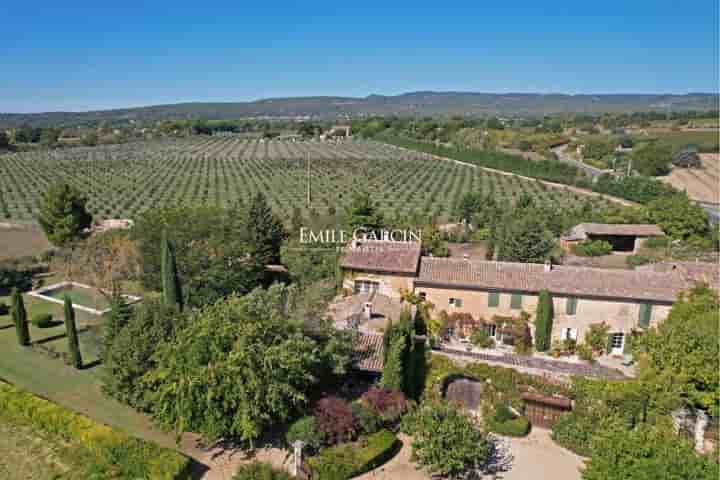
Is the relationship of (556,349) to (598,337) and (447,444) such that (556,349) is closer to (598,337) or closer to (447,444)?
(598,337)

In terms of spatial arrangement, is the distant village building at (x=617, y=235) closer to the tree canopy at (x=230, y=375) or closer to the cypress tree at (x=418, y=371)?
the cypress tree at (x=418, y=371)

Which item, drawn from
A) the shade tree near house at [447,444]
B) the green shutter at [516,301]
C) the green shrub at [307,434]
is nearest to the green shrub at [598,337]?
the green shutter at [516,301]

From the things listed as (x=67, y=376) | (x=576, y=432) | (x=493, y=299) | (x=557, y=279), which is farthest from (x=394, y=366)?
(x=67, y=376)

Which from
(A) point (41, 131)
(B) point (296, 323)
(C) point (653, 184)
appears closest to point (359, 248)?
(B) point (296, 323)

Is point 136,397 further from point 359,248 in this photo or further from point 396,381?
point 359,248

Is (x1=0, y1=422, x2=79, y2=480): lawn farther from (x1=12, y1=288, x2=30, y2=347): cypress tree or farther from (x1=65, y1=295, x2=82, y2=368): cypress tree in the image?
(x1=12, y1=288, x2=30, y2=347): cypress tree

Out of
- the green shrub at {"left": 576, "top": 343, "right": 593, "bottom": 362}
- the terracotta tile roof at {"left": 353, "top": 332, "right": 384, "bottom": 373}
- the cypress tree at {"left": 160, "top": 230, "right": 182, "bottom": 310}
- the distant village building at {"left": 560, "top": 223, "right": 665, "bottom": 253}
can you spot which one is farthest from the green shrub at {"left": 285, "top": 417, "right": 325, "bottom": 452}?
the distant village building at {"left": 560, "top": 223, "right": 665, "bottom": 253}
